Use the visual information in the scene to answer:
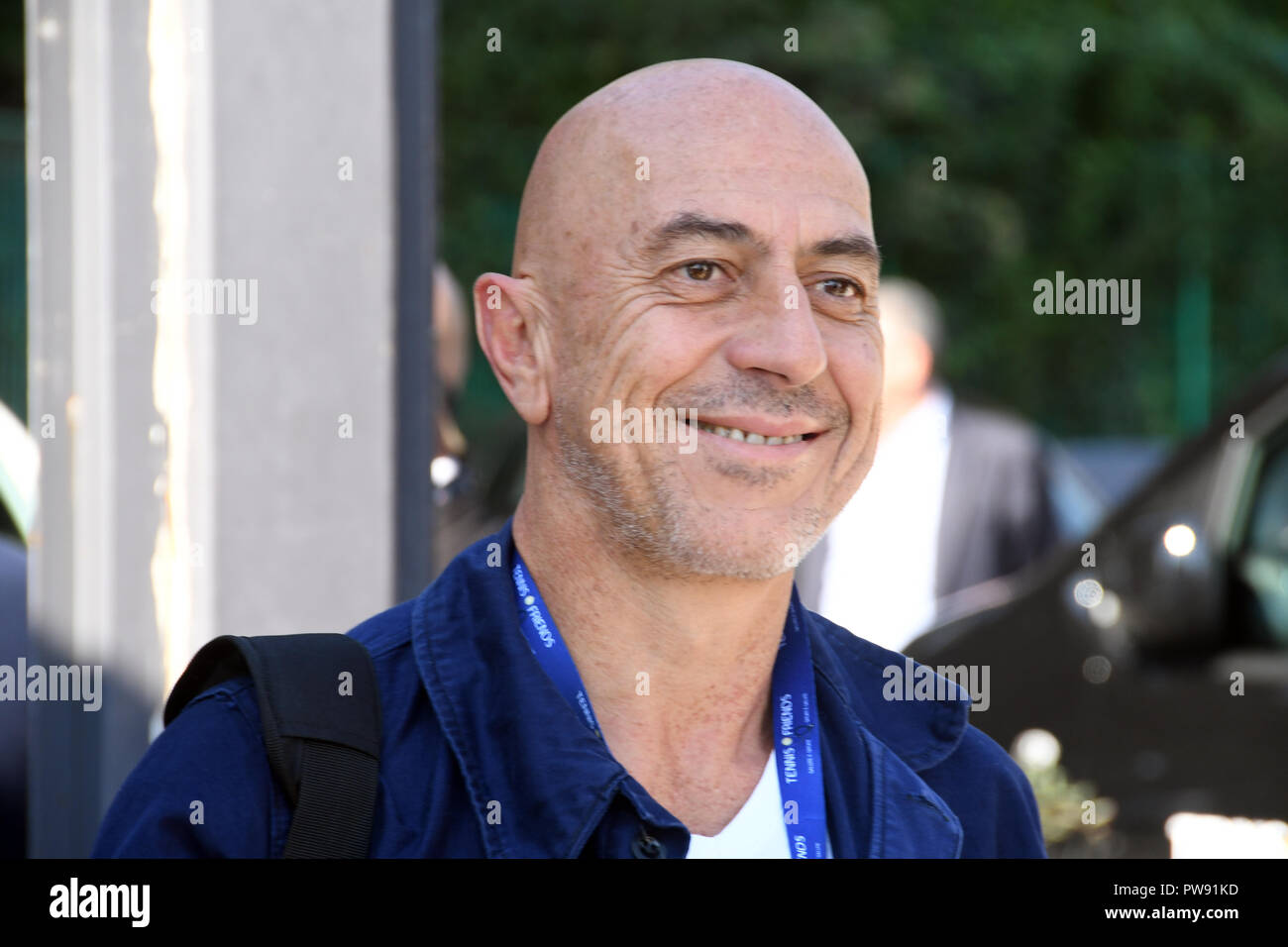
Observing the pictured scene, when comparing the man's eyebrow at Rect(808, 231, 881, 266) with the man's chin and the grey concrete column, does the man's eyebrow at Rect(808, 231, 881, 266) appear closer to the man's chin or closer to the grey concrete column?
the man's chin

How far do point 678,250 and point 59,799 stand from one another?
1777 millimetres

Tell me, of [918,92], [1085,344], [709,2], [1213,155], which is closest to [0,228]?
[709,2]

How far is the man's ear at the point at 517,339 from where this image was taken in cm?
196

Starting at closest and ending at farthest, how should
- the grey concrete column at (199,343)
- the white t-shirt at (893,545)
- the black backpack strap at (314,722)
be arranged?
the black backpack strap at (314,722)
the grey concrete column at (199,343)
the white t-shirt at (893,545)

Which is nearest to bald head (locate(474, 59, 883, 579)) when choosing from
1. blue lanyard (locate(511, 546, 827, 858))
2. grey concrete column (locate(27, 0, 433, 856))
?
blue lanyard (locate(511, 546, 827, 858))

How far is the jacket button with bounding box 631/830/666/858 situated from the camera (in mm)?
1723

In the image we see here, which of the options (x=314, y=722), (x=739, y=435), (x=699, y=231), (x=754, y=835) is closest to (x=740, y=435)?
(x=739, y=435)

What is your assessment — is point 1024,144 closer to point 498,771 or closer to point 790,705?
point 790,705

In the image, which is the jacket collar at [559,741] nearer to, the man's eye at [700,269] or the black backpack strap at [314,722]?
the black backpack strap at [314,722]

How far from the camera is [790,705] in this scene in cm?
191

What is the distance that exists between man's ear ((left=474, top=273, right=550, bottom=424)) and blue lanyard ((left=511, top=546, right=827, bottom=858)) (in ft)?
0.61

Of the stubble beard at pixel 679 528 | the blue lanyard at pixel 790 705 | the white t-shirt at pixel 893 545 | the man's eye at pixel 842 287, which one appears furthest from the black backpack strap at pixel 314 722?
the white t-shirt at pixel 893 545

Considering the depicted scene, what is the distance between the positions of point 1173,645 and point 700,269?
9.07 ft

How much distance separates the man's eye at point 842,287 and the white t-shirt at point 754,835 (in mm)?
571
